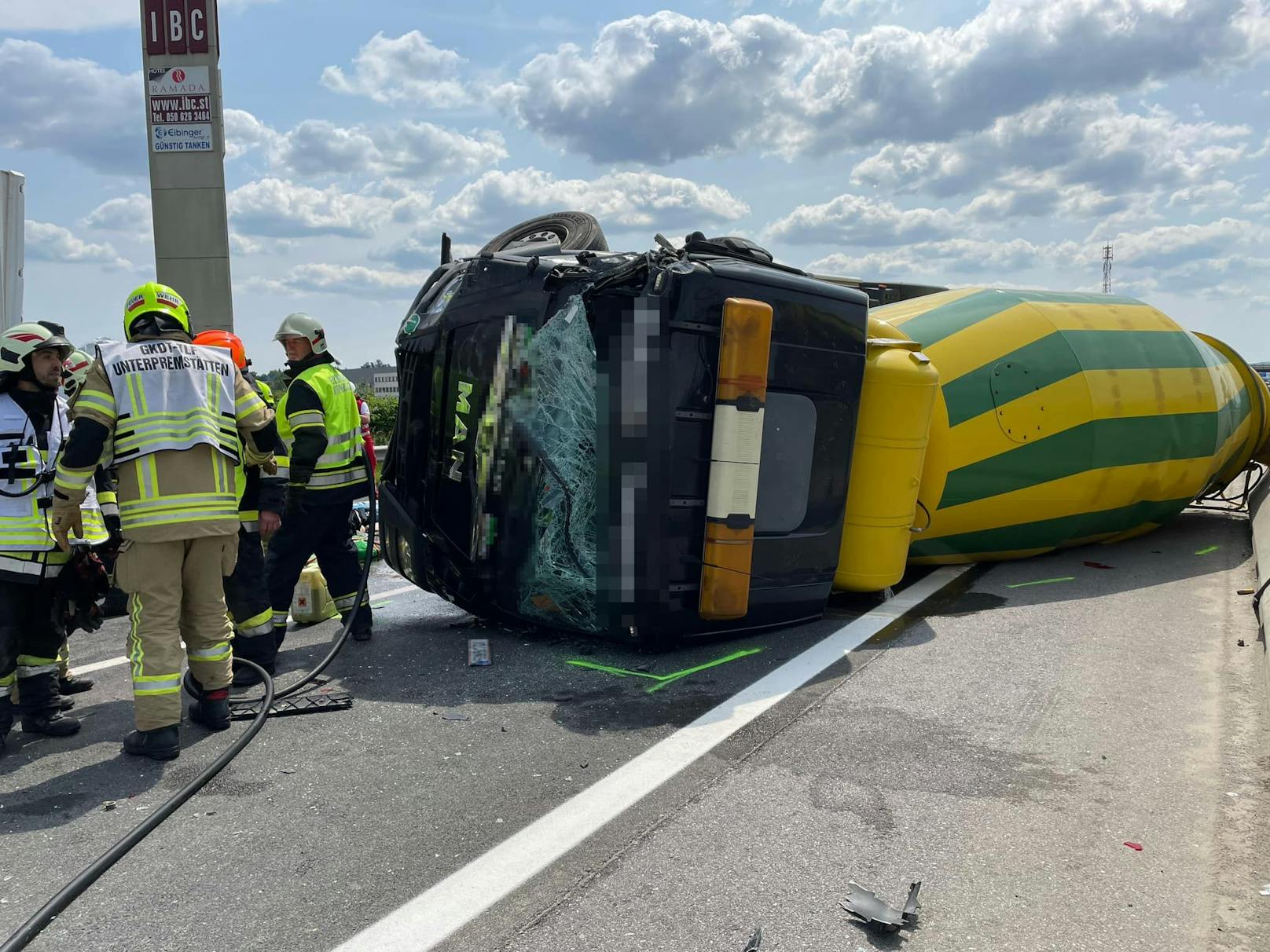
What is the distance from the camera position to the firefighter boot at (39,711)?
4262 mm

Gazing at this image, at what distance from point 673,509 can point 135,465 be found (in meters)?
2.47

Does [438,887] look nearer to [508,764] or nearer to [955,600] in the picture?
[508,764]

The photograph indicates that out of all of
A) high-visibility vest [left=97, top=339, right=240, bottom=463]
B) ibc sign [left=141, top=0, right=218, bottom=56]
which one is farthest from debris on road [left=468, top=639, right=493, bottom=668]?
ibc sign [left=141, top=0, right=218, bottom=56]

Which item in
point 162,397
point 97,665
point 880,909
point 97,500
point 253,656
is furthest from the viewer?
point 97,665

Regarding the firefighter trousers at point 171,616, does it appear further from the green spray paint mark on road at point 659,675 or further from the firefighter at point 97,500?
the green spray paint mark on road at point 659,675

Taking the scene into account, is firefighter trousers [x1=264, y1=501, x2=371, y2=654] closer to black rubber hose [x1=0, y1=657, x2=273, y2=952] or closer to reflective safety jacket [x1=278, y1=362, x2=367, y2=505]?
reflective safety jacket [x1=278, y1=362, x2=367, y2=505]

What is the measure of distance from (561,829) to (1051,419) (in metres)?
5.59

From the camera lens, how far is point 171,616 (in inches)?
161

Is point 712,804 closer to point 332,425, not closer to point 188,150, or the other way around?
point 332,425

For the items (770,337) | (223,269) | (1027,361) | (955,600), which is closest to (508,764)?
(770,337)

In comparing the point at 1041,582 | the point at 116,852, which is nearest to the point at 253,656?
the point at 116,852

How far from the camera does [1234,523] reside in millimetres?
10164

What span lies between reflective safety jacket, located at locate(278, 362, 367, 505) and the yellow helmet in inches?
41.2

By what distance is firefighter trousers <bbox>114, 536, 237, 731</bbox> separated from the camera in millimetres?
3986
